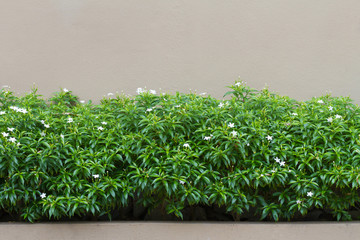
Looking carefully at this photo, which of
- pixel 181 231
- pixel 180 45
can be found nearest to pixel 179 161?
pixel 181 231

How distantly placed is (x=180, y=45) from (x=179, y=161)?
5.83 feet

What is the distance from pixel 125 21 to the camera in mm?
5293

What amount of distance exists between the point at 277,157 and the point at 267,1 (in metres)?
Result: 2.11

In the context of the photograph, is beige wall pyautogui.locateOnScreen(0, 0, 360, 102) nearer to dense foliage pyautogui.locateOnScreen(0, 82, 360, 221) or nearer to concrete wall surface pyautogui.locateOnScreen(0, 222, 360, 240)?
dense foliage pyautogui.locateOnScreen(0, 82, 360, 221)

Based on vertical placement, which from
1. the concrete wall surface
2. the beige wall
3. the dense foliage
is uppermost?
the beige wall

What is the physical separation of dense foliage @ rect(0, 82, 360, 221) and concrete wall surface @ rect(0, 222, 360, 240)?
0.42 feet

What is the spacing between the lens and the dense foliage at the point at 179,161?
4.03 metres

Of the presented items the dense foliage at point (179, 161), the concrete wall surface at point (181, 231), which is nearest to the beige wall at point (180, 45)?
the dense foliage at point (179, 161)

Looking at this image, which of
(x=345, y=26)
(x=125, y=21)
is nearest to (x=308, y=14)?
(x=345, y=26)

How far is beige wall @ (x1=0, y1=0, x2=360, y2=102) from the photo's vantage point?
5285 millimetres

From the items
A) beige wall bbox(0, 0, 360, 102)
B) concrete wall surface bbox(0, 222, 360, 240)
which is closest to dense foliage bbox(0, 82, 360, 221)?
concrete wall surface bbox(0, 222, 360, 240)

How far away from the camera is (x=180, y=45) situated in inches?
209

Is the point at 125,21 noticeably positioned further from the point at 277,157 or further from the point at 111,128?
the point at 277,157

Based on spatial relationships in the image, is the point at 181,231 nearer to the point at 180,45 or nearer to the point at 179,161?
the point at 179,161
